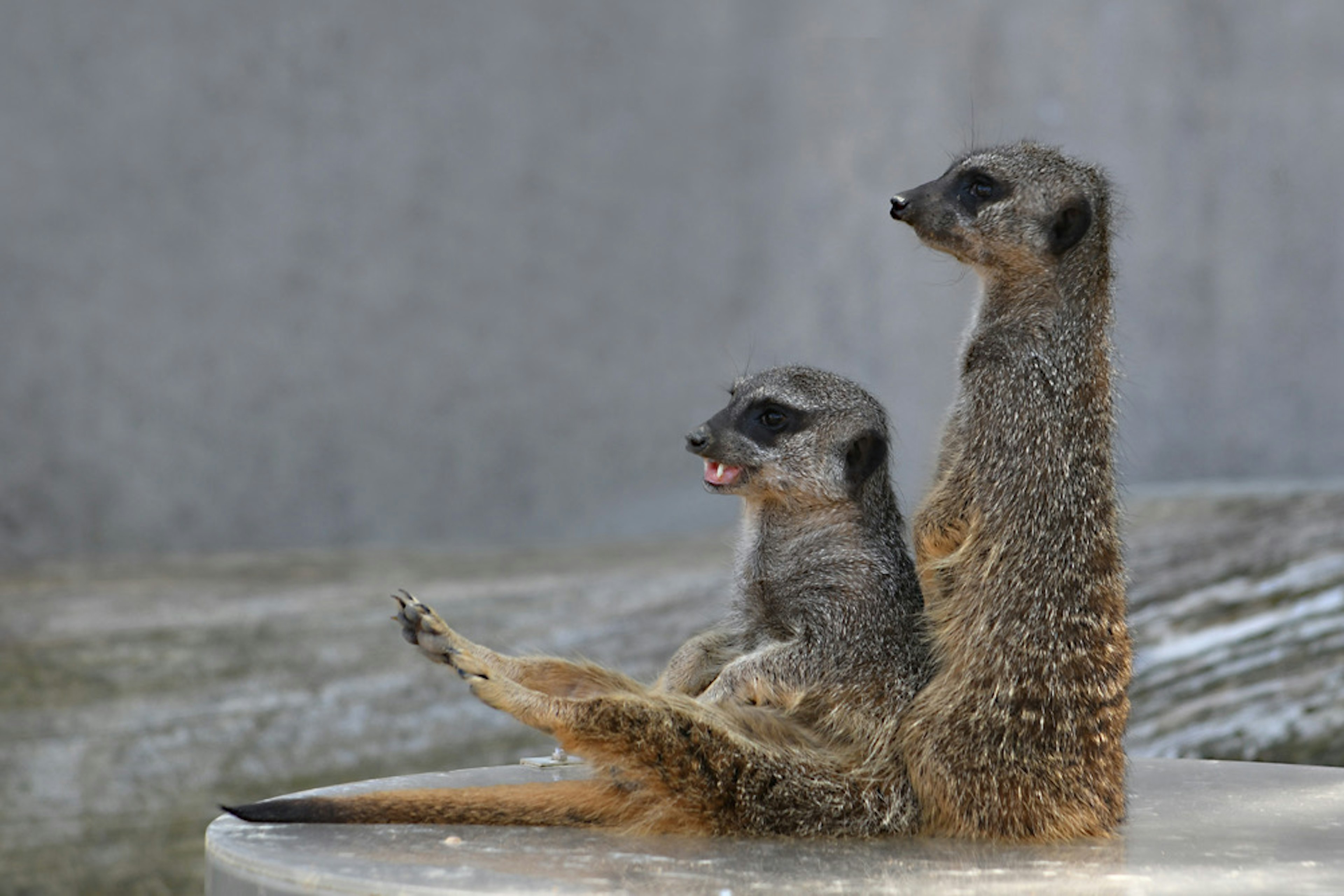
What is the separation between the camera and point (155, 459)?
26.9 ft

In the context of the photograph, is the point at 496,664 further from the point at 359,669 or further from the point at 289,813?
the point at 359,669

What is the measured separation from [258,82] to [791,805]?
7.52m

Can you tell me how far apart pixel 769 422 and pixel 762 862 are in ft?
2.00

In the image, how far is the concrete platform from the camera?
147cm

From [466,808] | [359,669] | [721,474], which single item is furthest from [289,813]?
[359,669]

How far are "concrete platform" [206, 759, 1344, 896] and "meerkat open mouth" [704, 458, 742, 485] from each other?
467 mm

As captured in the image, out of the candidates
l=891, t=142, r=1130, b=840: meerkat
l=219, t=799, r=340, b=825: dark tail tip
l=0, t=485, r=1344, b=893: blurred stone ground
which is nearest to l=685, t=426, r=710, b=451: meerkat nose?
l=891, t=142, r=1130, b=840: meerkat

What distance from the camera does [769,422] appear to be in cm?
197

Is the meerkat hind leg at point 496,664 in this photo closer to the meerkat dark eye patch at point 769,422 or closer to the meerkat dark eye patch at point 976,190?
the meerkat dark eye patch at point 769,422

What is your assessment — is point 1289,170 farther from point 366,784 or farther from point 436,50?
point 366,784

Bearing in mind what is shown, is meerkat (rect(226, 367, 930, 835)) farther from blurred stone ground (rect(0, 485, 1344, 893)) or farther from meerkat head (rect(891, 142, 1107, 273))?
blurred stone ground (rect(0, 485, 1344, 893))

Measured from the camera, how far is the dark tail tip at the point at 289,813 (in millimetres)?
1753

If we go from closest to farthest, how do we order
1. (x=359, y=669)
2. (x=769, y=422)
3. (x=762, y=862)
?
(x=762, y=862)
(x=769, y=422)
(x=359, y=669)

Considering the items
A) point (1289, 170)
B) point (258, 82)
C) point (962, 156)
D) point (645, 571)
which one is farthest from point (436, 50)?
point (962, 156)
